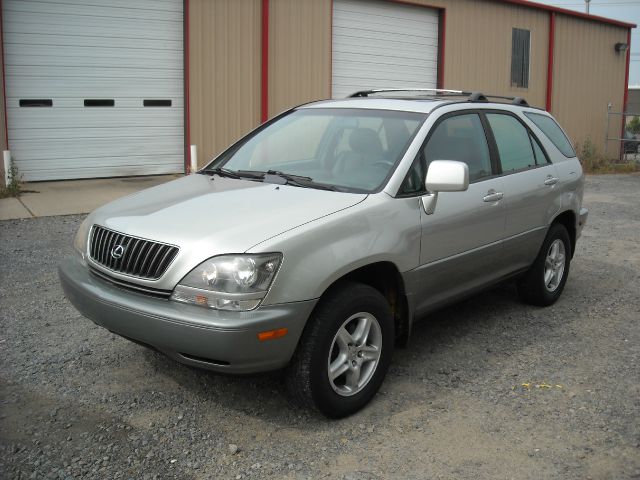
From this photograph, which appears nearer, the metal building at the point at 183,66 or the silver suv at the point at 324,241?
the silver suv at the point at 324,241

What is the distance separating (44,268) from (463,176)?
435 cm

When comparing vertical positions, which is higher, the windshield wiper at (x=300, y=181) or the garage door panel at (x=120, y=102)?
the garage door panel at (x=120, y=102)

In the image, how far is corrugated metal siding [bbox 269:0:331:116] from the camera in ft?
45.3

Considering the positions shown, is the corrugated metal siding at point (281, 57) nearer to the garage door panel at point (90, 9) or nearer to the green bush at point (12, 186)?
the garage door panel at point (90, 9)

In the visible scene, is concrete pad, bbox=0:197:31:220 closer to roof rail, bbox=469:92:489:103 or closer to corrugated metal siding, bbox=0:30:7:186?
corrugated metal siding, bbox=0:30:7:186

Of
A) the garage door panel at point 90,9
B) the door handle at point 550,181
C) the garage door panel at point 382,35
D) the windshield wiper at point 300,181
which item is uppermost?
the garage door panel at point 382,35

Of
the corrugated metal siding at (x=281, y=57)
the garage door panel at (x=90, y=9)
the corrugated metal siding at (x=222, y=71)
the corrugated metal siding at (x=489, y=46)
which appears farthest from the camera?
the corrugated metal siding at (x=489, y=46)

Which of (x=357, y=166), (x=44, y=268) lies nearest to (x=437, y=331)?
(x=357, y=166)

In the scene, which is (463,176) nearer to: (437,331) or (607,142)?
(437,331)

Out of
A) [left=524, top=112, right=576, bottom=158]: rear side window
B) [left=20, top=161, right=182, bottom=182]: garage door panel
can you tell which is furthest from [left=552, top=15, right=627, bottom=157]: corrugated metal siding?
[left=524, top=112, right=576, bottom=158]: rear side window

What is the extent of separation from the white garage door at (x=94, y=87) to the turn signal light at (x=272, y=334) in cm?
928

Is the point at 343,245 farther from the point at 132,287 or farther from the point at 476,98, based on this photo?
the point at 476,98

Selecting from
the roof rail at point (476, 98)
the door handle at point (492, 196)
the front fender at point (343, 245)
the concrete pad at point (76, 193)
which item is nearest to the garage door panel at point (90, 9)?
the concrete pad at point (76, 193)

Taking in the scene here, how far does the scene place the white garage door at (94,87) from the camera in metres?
11.4
